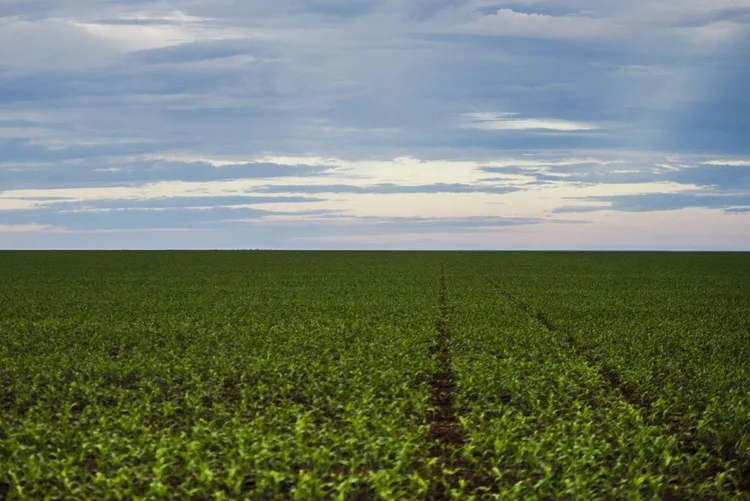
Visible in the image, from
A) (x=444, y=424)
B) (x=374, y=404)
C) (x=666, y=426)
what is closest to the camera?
(x=666, y=426)

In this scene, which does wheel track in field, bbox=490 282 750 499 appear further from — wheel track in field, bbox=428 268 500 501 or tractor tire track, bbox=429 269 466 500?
tractor tire track, bbox=429 269 466 500

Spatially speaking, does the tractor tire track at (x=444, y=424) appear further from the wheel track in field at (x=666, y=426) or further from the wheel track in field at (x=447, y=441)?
the wheel track in field at (x=666, y=426)

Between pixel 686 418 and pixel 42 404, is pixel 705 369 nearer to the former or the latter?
pixel 686 418

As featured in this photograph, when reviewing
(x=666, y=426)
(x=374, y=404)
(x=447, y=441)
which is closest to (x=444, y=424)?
(x=447, y=441)

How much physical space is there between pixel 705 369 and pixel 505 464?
30.2 feet

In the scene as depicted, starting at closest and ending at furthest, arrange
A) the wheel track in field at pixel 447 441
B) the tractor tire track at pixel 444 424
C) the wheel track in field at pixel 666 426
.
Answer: the wheel track in field at pixel 447 441
the tractor tire track at pixel 444 424
the wheel track in field at pixel 666 426

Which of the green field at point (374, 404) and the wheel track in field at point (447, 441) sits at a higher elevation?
the green field at point (374, 404)

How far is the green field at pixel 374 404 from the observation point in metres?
10.4

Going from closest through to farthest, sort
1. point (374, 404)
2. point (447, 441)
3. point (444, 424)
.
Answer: point (447, 441) < point (444, 424) < point (374, 404)

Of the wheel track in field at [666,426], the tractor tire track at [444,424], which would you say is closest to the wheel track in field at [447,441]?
the tractor tire track at [444,424]

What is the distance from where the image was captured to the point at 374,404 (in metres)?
14.0

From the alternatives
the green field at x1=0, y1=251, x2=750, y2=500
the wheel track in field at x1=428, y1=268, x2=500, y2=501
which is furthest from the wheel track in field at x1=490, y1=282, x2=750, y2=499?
the wheel track in field at x1=428, y1=268, x2=500, y2=501

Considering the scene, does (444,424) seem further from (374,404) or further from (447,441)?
(374,404)

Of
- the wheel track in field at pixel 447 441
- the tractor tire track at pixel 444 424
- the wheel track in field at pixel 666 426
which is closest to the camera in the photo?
the wheel track in field at pixel 447 441
